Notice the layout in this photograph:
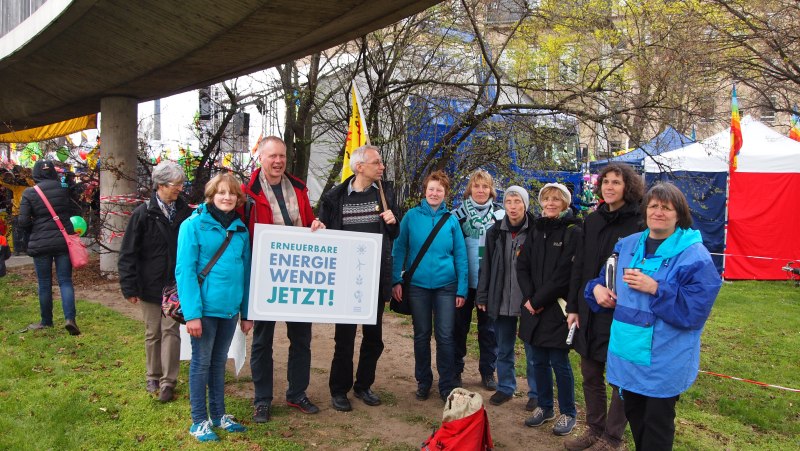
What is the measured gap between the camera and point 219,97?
12.7 meters

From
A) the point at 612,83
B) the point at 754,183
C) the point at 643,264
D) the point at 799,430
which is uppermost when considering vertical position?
the point at 612,83

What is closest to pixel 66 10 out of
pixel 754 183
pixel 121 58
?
pixel 121 58

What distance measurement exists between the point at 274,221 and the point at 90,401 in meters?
2.35

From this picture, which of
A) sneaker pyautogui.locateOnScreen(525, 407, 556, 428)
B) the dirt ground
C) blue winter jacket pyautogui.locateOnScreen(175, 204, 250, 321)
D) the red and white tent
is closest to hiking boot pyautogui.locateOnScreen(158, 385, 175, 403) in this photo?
the dirt ground

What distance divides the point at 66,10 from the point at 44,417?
401 cm

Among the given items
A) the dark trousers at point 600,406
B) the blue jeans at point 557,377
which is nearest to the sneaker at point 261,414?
the blue jeans at point 557,377

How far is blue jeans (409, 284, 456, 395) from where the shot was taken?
5.20 meters

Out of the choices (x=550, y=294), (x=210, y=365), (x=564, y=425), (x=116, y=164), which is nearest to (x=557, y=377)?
(x=564, y=425)

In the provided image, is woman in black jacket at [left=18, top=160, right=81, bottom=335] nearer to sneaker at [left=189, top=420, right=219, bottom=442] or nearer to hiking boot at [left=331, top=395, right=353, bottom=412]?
sneaker at [left=189, top=420, right=219, bottom=442]

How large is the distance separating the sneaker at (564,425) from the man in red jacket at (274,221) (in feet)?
6.39

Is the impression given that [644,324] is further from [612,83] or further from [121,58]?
[121,58]

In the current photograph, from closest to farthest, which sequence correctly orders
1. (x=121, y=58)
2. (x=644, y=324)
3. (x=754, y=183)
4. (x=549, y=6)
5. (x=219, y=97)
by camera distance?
(x=644, y=324)
(x=121, y=58)
(x=549, y=6)
(x=219, y=97)
(x=754, y=183)

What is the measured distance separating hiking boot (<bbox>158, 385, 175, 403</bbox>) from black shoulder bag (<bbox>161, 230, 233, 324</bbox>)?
86 centimetres

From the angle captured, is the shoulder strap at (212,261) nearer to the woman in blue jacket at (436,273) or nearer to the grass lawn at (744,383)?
the woman in blue jacket at (436,273)
